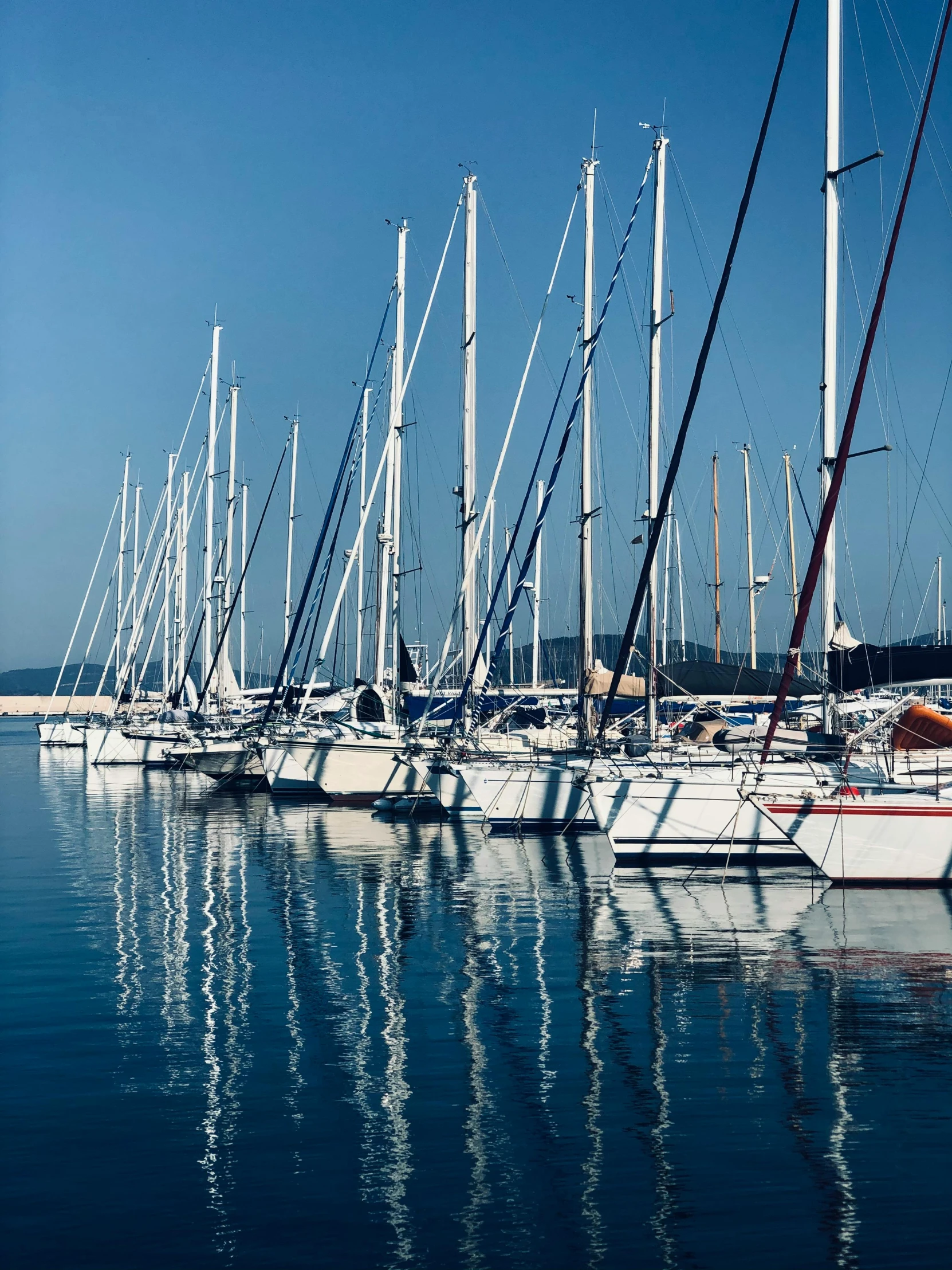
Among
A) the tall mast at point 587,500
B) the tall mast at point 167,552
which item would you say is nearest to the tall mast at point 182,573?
the tall mast at point 167,552

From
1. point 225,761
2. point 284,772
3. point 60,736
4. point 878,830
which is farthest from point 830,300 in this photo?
point 60,736

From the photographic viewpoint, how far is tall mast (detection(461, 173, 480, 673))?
31891 millimetres

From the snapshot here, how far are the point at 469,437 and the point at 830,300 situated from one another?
42.1ft

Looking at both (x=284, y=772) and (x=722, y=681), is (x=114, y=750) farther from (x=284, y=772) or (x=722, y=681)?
(x=722, y=681)

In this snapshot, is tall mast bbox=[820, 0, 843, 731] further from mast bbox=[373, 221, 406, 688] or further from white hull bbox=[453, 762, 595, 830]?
mast bbox=[373, 221, 406, 688]

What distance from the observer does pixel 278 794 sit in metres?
39.3

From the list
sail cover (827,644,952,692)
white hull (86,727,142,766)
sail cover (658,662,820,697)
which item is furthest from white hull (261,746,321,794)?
white hull (86,727,142,766)

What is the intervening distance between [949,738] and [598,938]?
29.1 ft

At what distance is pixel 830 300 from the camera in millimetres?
22391

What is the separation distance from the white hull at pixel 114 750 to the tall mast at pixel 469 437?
101ft

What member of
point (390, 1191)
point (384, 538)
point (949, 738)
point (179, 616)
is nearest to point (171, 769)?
point (179, 616)

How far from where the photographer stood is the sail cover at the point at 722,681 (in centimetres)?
3347

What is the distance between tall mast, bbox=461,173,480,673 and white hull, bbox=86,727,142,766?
30.9m

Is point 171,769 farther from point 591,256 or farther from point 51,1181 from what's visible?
point 51,1181
